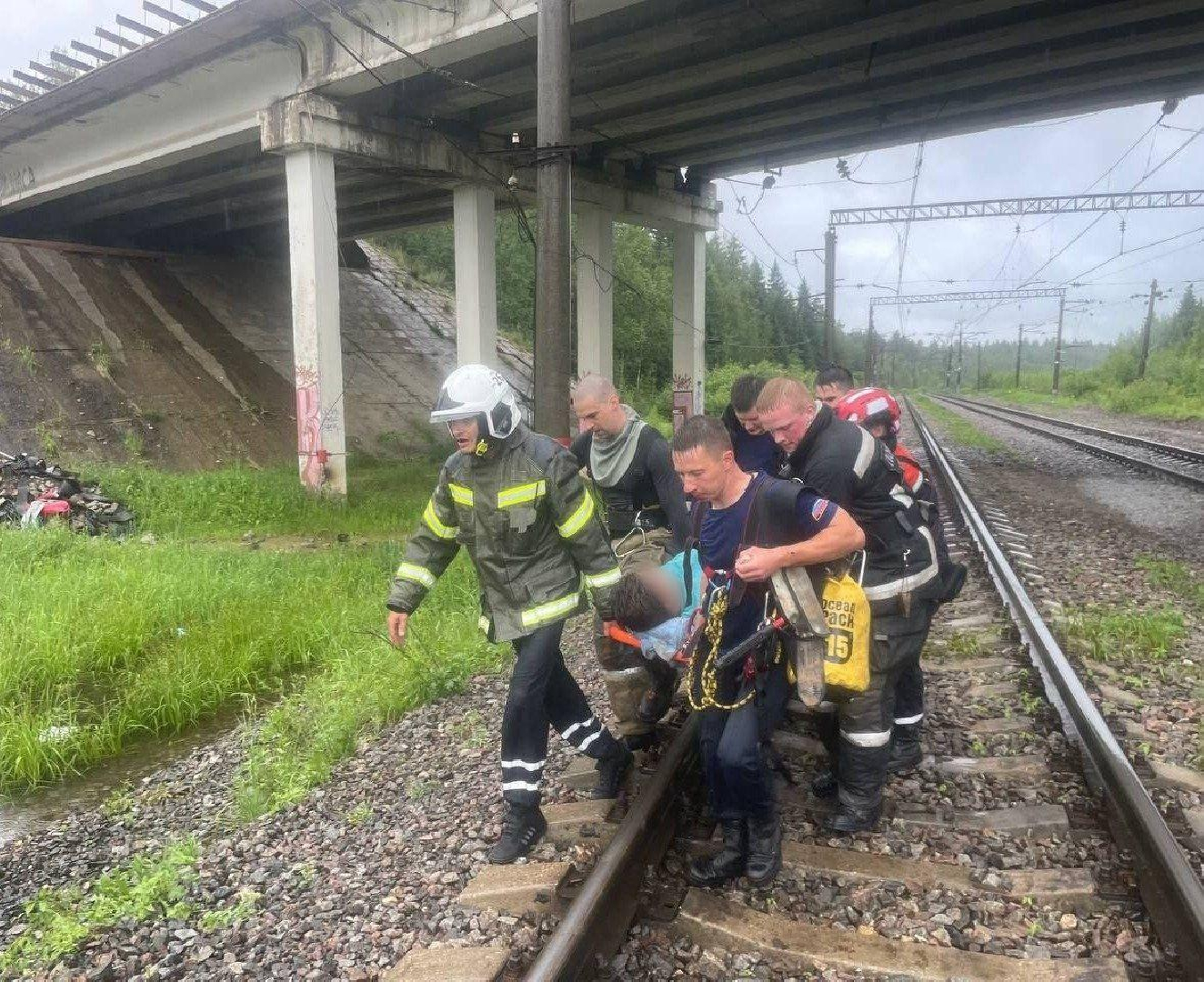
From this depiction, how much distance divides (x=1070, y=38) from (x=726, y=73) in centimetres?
466

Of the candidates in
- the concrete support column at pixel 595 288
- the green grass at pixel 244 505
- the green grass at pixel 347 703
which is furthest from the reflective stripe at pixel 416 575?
the concrete support column at pixel 595 288

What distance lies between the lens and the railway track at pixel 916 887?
274 cm

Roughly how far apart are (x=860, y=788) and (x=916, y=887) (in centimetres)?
44

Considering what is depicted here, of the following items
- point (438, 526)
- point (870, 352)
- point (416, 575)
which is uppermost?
point (870, 352)

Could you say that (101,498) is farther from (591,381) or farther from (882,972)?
(882,972)

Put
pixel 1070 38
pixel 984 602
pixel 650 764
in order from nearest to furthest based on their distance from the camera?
pixel 650 764
pixel 984 602
pixel 1070 38

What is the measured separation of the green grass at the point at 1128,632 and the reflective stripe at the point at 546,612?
3.71 metres

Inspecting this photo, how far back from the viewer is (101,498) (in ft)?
40.9

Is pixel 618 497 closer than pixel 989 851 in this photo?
No

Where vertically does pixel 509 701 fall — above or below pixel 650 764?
above

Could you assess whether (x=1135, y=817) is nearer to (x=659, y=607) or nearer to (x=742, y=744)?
(x=742, y=744)

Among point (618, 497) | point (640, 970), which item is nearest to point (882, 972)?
point (640, 970)

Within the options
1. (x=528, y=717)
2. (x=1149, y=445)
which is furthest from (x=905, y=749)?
(x=1149, y=445)

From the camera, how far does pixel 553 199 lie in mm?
7070
